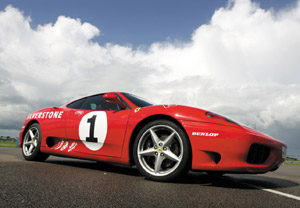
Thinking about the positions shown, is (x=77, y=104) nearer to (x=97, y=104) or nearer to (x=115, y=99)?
(x=97, y=104)

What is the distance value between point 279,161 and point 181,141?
1.16 meters

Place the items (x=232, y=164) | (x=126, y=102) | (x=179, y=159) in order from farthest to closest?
A: (x=126, y=102) < (x=179, y=159) < (x=232, y=164)

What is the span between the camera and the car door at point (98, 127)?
332 centimetres

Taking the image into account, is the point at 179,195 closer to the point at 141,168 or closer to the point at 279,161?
the point at 141,168

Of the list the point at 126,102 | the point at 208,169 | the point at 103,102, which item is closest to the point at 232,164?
the point at 208,169

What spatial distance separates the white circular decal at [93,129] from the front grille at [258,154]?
189 centimetres

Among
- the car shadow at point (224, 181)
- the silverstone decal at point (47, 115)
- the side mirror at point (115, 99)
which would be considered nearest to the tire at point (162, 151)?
the car shadow at point (224, 181)

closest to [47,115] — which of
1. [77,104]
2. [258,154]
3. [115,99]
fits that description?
[77,104]

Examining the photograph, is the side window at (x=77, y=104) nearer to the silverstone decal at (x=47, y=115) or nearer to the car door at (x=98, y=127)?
the car door at (x=98, y=127)

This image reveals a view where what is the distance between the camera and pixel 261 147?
268 cm

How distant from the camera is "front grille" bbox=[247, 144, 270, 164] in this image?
8.58 feet

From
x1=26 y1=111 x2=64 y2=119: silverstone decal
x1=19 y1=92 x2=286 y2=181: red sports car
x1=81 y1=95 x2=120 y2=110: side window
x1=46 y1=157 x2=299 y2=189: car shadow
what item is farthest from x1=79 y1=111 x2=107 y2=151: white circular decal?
x1=26 y1=111 x2=64 y2=119: silverstone decal

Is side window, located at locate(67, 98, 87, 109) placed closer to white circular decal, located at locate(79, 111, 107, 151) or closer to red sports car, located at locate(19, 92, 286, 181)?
red sports car, located at locate(19, 92, 286, 181)

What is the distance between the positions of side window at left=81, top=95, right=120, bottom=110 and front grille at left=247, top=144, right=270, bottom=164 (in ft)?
6.39
